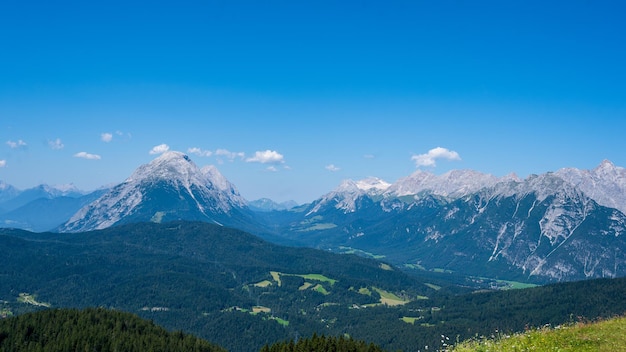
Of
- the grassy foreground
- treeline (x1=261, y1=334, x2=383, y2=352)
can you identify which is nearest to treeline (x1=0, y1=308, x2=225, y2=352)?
treeline (x1=261, y1=334, x2=383, y2=352)

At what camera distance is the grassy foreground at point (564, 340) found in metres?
34.7

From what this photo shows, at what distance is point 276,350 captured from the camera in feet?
176

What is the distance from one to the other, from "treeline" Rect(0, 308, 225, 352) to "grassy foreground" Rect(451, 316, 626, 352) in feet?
480

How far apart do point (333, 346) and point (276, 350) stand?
6.67m

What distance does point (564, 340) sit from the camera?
3681 centimetres

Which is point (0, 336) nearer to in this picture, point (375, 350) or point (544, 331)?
point (375, 350)

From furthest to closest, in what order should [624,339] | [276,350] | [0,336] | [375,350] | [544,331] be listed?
[0,336] → [375,350] → [276,350] → [544,331] → [624,339]

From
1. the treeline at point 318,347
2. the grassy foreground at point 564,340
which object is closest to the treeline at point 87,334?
the treeline at point 318,347

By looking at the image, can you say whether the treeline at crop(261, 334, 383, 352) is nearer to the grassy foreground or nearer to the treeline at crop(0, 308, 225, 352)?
the grassy foreground

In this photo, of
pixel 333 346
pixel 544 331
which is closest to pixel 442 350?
pixel 544 331

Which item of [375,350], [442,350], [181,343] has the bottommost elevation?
[181,343]

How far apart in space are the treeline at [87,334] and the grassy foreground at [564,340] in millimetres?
146340

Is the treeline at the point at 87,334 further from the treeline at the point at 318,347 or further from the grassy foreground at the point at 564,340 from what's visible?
the grassy foreground at the point at 564,340

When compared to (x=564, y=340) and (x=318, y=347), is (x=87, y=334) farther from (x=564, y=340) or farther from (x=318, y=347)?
(x=564, y=340)
